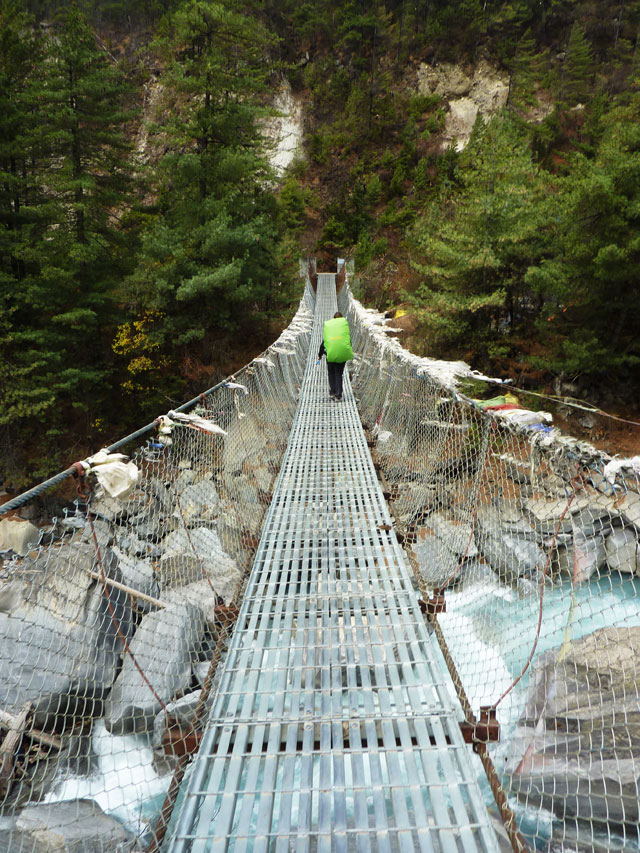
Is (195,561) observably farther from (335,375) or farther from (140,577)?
(335,375)

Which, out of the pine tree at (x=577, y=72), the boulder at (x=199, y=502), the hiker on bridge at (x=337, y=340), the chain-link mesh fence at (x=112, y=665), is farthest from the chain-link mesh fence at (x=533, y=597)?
the pine tree at (x=577, y=72)

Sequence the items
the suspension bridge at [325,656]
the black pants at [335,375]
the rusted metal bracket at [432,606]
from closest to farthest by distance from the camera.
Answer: the suspension bridge at [325,656], the rusted metal bracket at [432,606], the black pants at [335,375]

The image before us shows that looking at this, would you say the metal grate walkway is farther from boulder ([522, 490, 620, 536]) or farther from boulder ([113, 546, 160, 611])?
boulder ([522, 490, 620, 536])

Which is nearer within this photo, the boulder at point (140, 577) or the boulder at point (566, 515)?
the boulder at point (140, 577)

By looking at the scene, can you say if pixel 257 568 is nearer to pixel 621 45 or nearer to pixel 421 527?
pixel 421 527

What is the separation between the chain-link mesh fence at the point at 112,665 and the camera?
66.1 inches

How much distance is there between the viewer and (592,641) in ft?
Result: 8.64

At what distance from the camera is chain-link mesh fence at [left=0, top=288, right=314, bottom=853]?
1680 millimetres

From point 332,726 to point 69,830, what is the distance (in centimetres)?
136

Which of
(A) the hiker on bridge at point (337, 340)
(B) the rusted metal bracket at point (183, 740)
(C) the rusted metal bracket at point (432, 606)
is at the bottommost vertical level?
(B) the rusted metal bracket at point (183, 740)

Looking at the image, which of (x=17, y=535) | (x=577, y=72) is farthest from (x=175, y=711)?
(x=577, y=72)

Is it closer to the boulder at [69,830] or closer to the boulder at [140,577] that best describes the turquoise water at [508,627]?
the boulder at [69,830]

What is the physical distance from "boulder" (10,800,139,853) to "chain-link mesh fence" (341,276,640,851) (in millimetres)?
1561

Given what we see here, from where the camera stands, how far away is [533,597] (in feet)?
11.6
